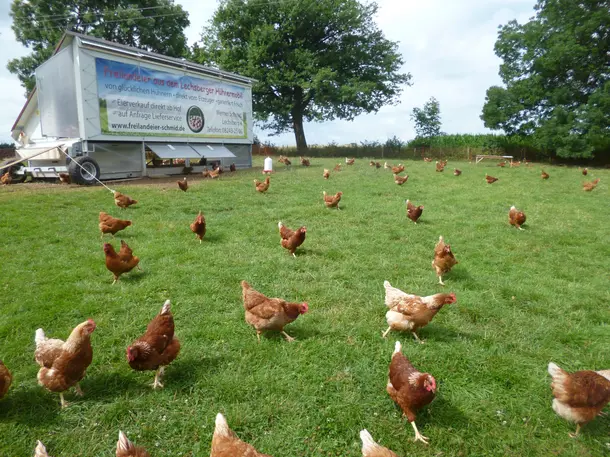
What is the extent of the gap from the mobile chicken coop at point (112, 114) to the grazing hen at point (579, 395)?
1443cm

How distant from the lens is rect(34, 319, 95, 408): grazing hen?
10.3 feet

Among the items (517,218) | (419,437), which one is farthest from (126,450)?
(517,218)

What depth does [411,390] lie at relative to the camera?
3023 millimetres

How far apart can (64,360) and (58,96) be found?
14741 mm

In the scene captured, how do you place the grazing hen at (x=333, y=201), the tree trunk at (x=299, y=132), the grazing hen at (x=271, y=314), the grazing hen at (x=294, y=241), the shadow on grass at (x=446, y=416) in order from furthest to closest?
the tree trunk at (x=299, y=132) < the grazing hen at (x=333, y=201) < the grazing hen at (x=294, y=241) < the grazing hen at (x=271, y=314) < the shadow on grass at (x=446, y=416)

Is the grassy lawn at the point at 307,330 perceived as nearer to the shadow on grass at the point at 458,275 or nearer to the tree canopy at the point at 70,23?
the shadow on grass at the point at 458,275

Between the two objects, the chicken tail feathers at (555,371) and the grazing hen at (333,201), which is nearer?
the chicken tail feathers at (555,371)

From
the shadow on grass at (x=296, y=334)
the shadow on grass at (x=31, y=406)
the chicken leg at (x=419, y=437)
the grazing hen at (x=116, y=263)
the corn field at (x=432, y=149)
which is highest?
the corn field at (x=432, y=149)

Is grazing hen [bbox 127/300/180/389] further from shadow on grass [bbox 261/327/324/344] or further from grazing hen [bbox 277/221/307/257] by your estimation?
grazing hen [bbox 277/221/307/257]

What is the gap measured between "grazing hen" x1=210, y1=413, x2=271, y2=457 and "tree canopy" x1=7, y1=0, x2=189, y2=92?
37703 mm

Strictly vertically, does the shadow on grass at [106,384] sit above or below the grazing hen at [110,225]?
below

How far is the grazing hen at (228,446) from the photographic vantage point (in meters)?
2.32

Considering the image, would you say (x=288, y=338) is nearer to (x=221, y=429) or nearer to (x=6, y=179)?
(x=221, y=429)

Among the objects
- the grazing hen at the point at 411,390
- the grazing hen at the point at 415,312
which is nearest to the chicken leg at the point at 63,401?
the grazing hen at the point at 411,390
